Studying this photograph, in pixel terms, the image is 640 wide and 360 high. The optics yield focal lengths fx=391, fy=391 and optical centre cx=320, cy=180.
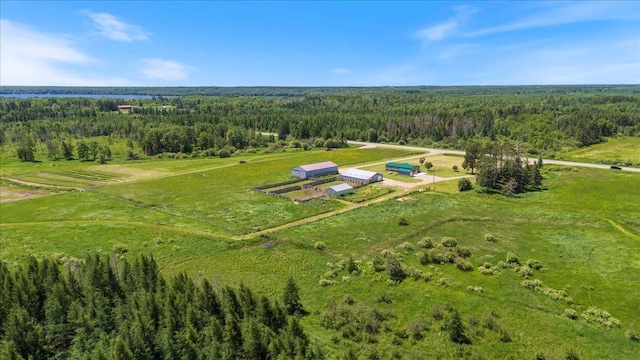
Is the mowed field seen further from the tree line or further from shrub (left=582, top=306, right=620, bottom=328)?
the tree line

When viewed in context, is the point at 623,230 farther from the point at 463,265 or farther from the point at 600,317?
the point at 463,265

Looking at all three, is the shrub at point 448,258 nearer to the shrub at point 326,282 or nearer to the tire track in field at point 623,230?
the shrub at point 326,282

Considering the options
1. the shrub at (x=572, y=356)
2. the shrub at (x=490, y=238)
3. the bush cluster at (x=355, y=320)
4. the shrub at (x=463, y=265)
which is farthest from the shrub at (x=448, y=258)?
the shrub at (x=572, y=356)

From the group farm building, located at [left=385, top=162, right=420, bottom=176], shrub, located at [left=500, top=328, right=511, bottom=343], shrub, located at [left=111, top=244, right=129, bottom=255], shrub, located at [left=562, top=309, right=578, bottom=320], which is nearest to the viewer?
shrub, located at [left=500, top=328, right=511, bottom=343]

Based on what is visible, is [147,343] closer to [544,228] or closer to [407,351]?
[407,351]

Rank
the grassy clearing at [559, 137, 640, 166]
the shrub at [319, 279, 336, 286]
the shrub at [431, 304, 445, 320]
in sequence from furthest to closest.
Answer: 1. the grassy clearing at [559, 137, 640, 166]
2. the shrub at [319, 279, 336, 286]
3. the shrub at [431, 304, 445, 320]

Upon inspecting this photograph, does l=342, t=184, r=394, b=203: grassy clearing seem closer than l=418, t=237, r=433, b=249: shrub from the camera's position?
No

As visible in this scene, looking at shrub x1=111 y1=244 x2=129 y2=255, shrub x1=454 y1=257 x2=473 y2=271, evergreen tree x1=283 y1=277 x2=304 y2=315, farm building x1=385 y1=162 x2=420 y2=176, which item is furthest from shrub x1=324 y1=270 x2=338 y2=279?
farm building x1=385 y1=162 x2=420 y2=176
